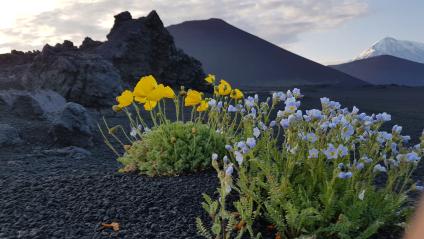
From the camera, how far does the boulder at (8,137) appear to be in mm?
8391

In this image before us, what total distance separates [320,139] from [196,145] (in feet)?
4.72

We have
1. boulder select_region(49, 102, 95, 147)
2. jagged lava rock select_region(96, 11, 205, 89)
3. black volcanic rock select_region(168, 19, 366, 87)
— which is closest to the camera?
boulder select_region(49, 102, 95, 147)

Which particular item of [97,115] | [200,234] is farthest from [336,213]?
[97,115]

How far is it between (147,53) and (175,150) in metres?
15.4

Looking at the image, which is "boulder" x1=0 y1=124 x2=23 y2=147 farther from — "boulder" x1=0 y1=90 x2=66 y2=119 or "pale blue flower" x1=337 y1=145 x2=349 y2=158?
"pale blue flower" x1=337 y1=145 x2=349 y2=158

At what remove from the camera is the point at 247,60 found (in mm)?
62312

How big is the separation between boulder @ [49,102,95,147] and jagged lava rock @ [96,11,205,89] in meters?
10.3

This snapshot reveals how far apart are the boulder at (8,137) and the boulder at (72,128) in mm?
593

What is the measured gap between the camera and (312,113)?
3.60 metres

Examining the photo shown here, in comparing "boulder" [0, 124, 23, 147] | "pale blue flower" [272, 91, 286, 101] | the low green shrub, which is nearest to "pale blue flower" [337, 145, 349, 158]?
the low green shrub

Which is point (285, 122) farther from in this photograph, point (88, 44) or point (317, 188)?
point (88, 44)

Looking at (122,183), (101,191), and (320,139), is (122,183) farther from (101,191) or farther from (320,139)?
(320,139)

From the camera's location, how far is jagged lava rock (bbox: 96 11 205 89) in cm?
1953

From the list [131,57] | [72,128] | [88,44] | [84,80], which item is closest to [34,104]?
[84,80]
